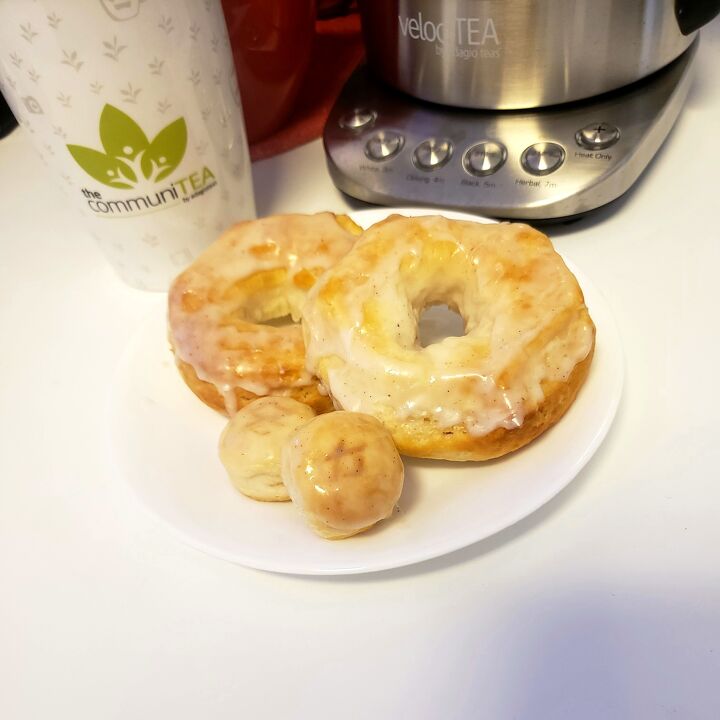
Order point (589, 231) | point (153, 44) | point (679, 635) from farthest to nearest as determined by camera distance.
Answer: point (589, 231), point (153, 44), point (679, 635)

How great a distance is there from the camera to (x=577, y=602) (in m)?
0.44

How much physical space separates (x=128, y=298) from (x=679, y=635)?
1.92 feet

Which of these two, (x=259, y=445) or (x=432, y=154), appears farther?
(x=432, y=154)

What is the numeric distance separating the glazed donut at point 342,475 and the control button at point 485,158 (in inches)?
13.1

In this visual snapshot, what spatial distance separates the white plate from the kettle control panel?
133mm

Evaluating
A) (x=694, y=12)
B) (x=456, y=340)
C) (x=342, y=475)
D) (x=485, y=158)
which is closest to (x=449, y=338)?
(x=456, y=340)

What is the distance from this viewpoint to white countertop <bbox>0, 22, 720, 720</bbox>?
41cm

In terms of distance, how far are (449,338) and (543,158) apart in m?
0.25

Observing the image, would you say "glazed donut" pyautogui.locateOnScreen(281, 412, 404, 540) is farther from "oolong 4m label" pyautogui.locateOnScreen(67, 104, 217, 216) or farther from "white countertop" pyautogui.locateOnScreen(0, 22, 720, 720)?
"oolong 4m label" pyautogui.locateOnScreen(67, 104, 217, 216)

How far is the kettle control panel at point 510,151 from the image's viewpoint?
656 millimetres

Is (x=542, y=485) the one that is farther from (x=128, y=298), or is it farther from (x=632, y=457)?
(x=128, y=298)

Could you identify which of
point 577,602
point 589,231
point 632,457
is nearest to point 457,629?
point 577,602

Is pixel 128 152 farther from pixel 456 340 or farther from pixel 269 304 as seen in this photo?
pixel 456 340

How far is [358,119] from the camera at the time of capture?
75 cm
